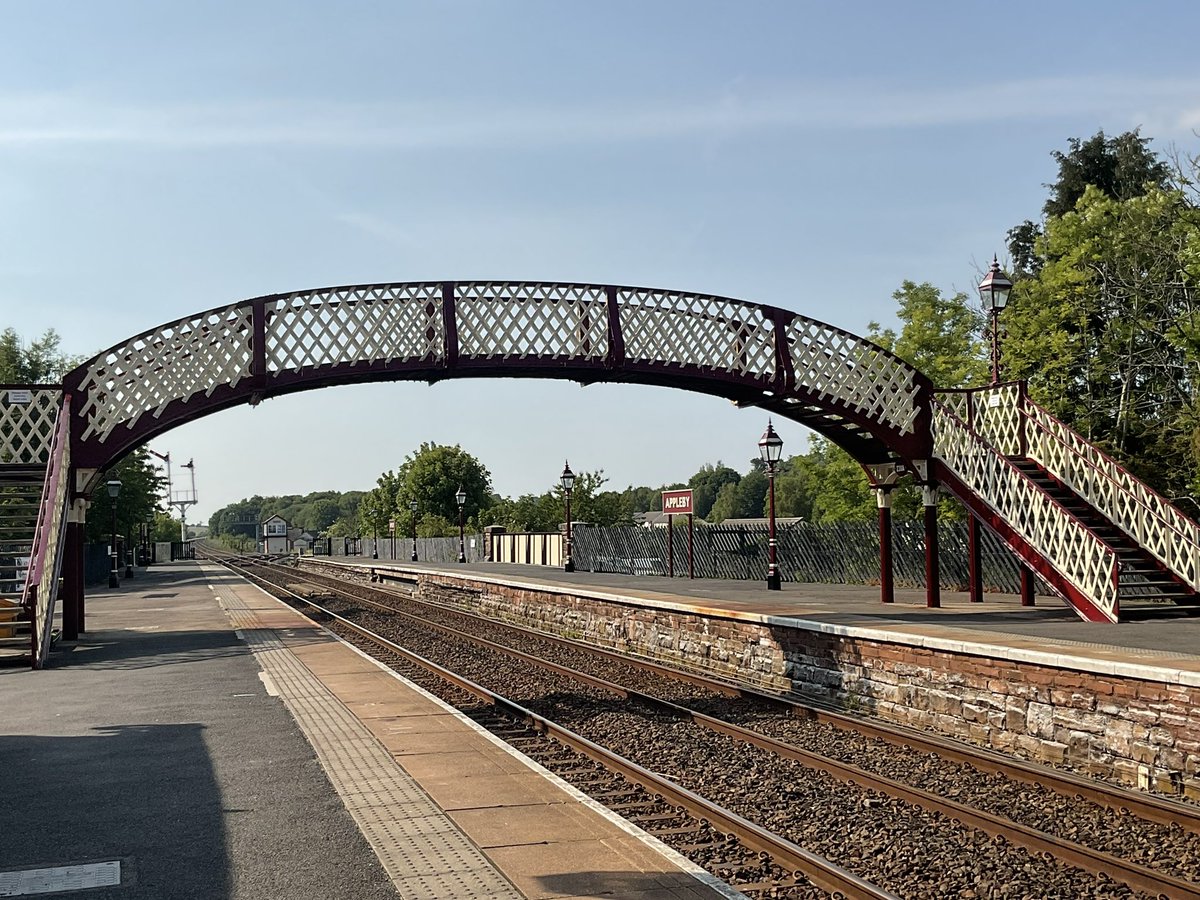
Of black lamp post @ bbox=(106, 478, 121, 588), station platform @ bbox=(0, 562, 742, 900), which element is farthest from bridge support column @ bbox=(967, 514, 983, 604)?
black lamp post @ bbox=(106, 478, 121, 588)

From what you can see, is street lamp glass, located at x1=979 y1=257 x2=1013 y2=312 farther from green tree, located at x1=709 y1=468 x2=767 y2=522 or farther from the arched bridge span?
green tree, located at x1=709 y1=468 x2=767 y2=522

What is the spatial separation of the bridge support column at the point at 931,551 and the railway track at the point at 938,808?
679 cm

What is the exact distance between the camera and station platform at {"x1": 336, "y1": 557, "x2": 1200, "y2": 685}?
10.5 m

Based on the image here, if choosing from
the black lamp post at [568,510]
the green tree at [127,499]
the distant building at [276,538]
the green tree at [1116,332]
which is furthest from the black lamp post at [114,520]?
the distant building at [276,538]

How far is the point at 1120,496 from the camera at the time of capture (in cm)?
1775

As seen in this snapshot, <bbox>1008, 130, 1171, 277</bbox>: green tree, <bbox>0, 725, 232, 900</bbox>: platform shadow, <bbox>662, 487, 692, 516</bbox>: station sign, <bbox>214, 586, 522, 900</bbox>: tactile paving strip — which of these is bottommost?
<bbox>0, 725, 232, 900</bbox>: platform shadow

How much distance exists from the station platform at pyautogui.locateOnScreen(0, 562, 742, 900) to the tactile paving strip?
2cm

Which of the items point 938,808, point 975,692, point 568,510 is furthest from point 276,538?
point 938,808

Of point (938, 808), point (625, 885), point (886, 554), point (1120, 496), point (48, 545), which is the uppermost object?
point (1120, 496)

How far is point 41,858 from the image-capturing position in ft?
22.7

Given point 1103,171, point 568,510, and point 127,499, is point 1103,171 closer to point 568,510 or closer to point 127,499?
point 568,510

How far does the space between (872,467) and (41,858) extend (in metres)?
17.9

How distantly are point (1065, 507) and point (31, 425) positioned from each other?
17907 mm

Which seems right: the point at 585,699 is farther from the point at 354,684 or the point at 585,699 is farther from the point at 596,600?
the point at 596,600
